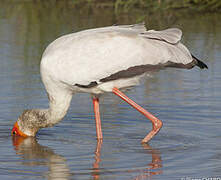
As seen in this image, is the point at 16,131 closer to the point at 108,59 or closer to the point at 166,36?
the point at 108,59

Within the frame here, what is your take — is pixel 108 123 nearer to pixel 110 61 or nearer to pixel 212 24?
pixel 110 61

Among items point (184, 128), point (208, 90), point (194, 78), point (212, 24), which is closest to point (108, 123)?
point (184, 128)

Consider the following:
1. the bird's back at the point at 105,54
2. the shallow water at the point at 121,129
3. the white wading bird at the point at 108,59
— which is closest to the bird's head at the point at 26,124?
the shallow water at the point at 121,129

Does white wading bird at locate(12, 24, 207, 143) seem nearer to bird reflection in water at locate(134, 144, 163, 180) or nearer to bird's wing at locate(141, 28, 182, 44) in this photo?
bird's wing at locate(141, 28, 182, 44)

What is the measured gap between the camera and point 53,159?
22.6ft

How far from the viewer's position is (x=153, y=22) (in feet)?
51.6

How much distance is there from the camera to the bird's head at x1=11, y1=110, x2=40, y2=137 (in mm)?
7977

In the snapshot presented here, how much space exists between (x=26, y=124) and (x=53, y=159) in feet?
4.06

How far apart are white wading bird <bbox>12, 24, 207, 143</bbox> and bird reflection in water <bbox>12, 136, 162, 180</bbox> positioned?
611 mm

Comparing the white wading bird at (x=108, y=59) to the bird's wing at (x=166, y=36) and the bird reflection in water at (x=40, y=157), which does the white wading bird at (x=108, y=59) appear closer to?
the bird's wing at (x=166, y=36)

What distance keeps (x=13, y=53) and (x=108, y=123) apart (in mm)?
4677

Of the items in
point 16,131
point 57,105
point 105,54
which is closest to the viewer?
point 105,54

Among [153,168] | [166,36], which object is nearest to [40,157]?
[153,168]

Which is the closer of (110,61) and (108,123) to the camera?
(110,61)
